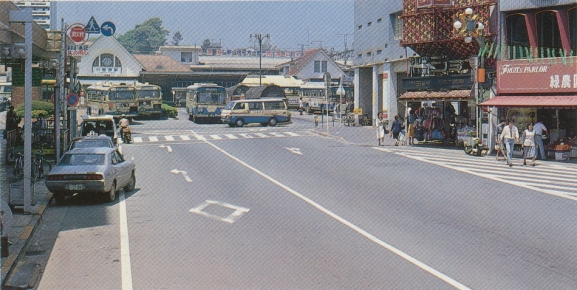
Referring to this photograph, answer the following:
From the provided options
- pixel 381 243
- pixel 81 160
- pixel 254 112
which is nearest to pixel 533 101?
pixel 381 243

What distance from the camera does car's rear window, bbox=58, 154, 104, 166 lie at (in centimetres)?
1927

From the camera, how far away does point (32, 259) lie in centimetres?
1269

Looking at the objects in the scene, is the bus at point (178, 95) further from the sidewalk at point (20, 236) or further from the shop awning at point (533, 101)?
the sidewalk at point (20, 236)

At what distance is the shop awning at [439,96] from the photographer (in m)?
33.9

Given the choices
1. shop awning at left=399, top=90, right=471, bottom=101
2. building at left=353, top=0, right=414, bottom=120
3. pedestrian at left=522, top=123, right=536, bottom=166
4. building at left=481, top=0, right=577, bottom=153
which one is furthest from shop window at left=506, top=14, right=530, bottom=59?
building at left=353, top=0, right=414, bottom=120

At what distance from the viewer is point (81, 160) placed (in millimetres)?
19406

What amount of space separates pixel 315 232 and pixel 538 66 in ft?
62.9

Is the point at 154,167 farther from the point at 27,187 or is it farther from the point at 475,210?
the point at 475,210

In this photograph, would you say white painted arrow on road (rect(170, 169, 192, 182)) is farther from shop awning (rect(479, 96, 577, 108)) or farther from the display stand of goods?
the display stand of goods

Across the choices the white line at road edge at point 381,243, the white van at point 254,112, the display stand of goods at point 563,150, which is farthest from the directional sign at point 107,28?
the white van at point 254,112

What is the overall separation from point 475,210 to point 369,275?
690 cm

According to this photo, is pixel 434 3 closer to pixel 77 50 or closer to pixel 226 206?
pixel 77 50

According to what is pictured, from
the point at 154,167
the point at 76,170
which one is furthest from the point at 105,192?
the point at 154,167

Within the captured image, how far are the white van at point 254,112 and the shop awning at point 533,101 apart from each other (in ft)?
79.5
